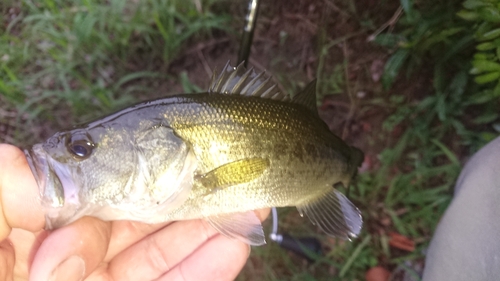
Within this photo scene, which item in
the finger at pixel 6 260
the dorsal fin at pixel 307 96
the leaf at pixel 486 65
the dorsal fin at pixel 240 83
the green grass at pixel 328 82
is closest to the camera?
the finger at pixel 6 260

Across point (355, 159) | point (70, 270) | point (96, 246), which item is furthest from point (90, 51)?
point (355, 159)

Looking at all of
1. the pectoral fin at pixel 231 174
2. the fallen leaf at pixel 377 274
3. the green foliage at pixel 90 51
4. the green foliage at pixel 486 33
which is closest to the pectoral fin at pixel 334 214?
the pectoral fin at pixel 231 174

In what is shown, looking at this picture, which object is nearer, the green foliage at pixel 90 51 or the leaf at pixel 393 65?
the leaf at pixel 393 65

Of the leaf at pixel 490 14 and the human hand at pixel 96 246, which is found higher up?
the leaf at pixel 490 14

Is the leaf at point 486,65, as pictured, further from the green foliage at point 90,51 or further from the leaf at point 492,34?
the green foliage at point 90,51

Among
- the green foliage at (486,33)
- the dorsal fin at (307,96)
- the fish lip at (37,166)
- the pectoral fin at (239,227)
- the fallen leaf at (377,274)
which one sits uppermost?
the green foliage at (486,33)

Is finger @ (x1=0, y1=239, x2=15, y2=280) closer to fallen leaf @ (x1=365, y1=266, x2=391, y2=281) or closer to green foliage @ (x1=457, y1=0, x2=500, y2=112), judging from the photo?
fallen leaf @ (x1=365, y1=266, x2=391, y2=281)

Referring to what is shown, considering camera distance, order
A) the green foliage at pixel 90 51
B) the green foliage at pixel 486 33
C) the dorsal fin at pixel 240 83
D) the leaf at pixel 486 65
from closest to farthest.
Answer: the dorsal fin at pixel 240 83, the green foliage at pixel 486 33, the leaf at pixel 486 65, the green foliage at pixel 90 51

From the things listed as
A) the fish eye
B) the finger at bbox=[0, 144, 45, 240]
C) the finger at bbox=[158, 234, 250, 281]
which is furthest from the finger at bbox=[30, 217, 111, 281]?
the finger at bbox=[158, 234, 250, 281]
